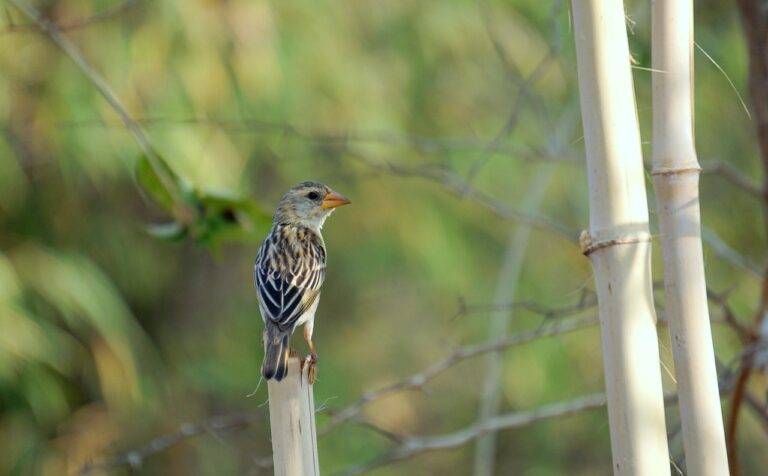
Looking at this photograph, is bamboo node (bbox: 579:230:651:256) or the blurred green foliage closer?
bamboo node (bbox: 579:230:651:256)

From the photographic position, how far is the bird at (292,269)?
119 inches

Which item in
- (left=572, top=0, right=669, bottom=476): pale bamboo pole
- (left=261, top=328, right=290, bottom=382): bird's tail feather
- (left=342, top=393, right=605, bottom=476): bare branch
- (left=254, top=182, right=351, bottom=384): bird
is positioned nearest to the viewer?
(left=572, top=0, right=669, bottom=476): pale bamboo pole

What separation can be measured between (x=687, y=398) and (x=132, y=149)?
4730 millimetres

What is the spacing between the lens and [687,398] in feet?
5.40

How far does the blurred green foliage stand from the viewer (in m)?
6.11

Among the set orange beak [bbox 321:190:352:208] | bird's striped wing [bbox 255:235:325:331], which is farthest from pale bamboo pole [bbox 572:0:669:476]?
orange beak [bbox 321:190:352:208]

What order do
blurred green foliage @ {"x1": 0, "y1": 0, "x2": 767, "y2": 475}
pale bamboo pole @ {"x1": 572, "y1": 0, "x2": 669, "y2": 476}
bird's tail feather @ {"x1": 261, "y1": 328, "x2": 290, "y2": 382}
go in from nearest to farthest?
pale bamboo pole @ {"x1": 572, "y1": 0, "x2": 669, "y2": 476} < bird's tail feather @ {"x1": 261, "y1": 328, "x2": 290, "y2": 382} < blurred green foliage @ {"x1": 0, "y1": 0, "x2": 767, "y2": 475}

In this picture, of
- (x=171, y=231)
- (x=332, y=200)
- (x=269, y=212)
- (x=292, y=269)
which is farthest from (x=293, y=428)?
(x=269, y=212)

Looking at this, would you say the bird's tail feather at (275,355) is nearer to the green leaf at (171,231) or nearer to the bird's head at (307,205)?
the green leaf at (171,231)

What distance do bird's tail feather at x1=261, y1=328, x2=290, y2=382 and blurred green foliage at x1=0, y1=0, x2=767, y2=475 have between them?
9.57ft

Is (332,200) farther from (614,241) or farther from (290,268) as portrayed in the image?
(614,241)

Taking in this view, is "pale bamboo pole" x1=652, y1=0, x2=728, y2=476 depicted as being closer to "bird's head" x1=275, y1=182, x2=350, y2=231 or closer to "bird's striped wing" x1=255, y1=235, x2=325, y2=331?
"bird's striped wing" x1=255, y1=235, x2=325, y2=331

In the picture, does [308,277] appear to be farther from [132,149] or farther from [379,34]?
[379,34]

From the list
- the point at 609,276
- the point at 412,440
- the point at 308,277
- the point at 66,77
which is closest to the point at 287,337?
the point at 308,277
